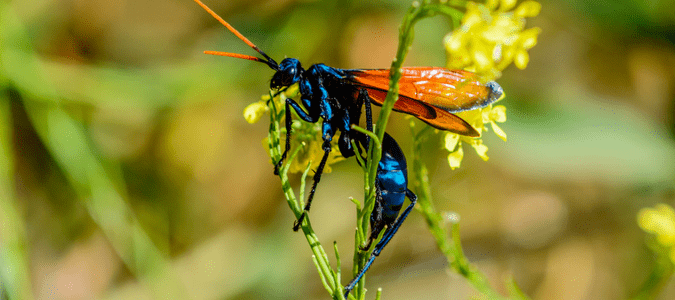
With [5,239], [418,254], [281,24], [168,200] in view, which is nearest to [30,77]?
[5,239]

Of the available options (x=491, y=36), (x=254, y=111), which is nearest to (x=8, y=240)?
(x=254, y=111)

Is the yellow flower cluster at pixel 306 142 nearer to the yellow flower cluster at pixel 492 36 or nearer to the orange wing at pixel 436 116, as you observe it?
the orange wing at pixel 436 116

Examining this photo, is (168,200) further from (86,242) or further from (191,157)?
(86,242)

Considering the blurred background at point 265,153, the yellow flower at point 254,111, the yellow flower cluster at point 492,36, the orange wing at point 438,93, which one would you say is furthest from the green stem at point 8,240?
the yellow flower cluster at point 492,36

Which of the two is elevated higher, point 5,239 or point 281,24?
point 281,24

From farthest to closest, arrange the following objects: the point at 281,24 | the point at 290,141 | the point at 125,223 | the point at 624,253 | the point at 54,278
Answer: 1. the point at 624,253
2. the point at 54,278
3. the point at 281,24
4. the point at 125,223
5. the point at 290,141

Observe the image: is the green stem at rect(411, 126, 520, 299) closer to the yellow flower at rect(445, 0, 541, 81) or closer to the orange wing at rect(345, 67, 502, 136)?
the orange wing at rect(345, 67, 502, 136)
